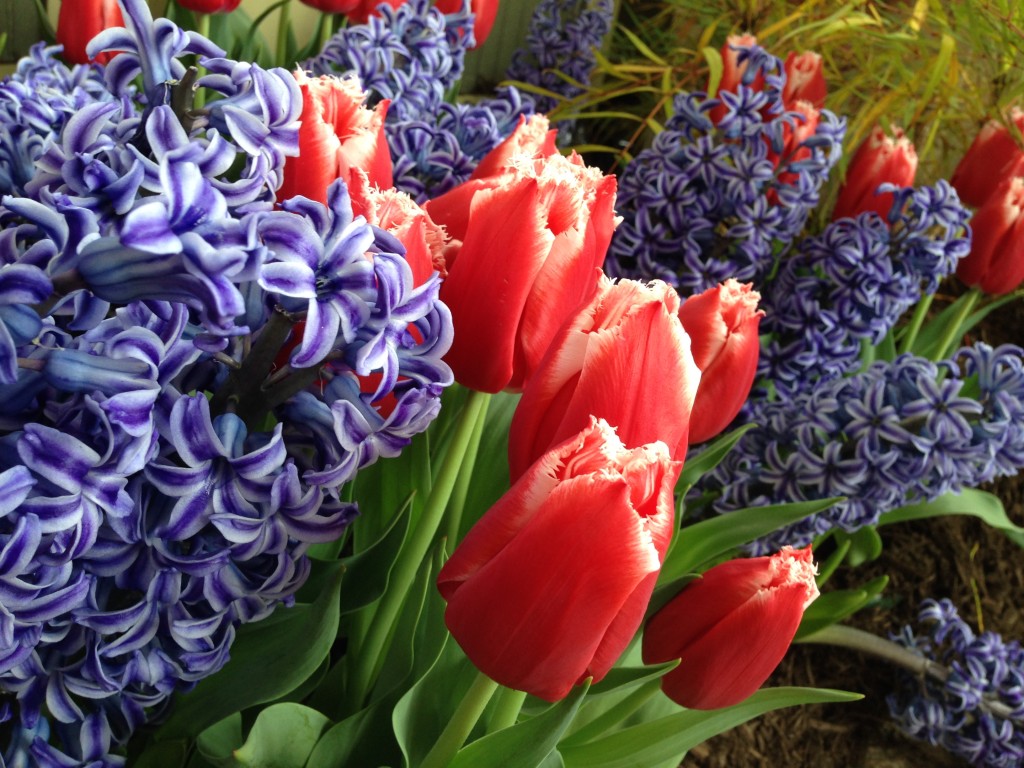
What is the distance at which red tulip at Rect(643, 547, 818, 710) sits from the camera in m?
0.31

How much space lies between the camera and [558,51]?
3.59ft

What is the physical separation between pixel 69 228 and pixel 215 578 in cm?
10

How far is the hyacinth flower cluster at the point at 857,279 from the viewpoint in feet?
2.17

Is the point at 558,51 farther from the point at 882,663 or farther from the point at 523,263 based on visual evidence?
the point at 523,263

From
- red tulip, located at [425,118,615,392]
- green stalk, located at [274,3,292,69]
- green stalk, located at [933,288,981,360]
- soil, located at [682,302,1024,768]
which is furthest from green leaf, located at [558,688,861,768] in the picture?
green stalk, located at [274,3,292,69]

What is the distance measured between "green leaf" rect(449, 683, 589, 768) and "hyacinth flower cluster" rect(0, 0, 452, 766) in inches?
3.4

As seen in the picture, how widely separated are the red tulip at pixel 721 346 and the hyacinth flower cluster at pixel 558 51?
0.74 metres

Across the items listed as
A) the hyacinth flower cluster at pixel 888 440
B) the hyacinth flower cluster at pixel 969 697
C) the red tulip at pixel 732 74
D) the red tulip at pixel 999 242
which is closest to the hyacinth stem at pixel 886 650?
the hyacinth flower cluster at pixel 969 697

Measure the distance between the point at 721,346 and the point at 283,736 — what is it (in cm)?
20

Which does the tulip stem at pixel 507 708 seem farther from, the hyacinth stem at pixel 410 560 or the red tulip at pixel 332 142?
the red tulip at pixel 332 142

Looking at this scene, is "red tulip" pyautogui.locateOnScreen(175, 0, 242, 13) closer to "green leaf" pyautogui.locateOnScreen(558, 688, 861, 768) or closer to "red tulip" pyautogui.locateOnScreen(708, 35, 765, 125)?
"red tulip" pyautogui.locateOnScreen(708, 35, 765, 125)

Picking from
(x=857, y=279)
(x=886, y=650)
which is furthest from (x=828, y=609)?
(x=857, y=279)

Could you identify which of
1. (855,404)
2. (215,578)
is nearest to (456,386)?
(215,578)

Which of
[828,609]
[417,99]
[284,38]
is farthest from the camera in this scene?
[284,38]
